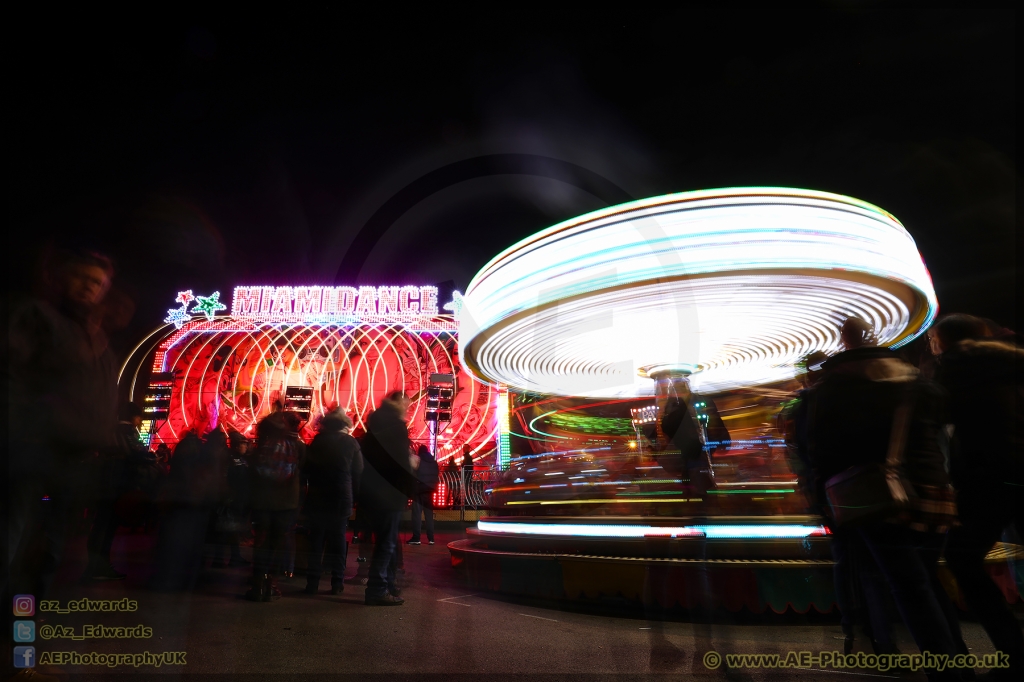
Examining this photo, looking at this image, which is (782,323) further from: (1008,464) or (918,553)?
(918,553)

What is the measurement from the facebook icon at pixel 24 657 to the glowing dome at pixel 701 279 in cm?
351

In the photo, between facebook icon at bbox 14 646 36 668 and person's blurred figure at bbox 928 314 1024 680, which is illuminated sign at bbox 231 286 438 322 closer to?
facebook icon at bbox 14 646 36 668

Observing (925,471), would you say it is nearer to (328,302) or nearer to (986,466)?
(986,466)

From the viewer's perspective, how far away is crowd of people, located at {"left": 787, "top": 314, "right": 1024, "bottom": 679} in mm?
Answer: 2242

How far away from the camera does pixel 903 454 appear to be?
2295 mm

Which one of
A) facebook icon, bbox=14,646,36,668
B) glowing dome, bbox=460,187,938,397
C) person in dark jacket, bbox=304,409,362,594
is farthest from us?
person in dark jacket, bbox=304,409,362,594

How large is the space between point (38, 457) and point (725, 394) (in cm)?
984

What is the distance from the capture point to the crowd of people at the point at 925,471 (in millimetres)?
2242

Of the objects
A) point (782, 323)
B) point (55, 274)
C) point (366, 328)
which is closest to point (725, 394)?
point (782, 323)

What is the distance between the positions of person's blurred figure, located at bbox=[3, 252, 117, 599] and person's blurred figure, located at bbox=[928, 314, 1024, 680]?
171 inches

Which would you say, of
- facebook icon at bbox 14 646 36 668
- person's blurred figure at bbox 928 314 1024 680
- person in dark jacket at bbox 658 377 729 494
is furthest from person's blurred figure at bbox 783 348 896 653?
facebook icon at bbox 14 646 36 668

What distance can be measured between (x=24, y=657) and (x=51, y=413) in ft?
3.63

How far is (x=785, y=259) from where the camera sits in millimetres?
3678

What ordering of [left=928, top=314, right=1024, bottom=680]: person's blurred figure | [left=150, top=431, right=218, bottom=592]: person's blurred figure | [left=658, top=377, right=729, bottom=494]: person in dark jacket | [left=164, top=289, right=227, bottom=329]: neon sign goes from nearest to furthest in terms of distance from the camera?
[left=928, top=314, right=1024, bottom=680]: person's blurred figure < [left=658, top=377, right=729, bottom=494]: person in dark jacket < [left=150, top=431, right=218, bottom=592]: person's blurred figure < [left=164, top=289, right=227, bottom=329]: neon sign
